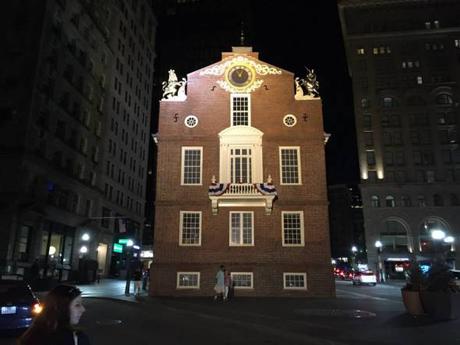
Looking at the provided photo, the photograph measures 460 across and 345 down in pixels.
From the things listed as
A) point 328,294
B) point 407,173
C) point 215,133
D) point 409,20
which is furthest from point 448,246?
point 215,133

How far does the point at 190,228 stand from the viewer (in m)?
28.4

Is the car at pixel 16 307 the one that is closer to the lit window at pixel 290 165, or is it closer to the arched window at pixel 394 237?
the lit window at pixel 290 165

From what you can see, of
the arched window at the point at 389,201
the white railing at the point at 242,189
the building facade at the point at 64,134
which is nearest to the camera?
the white railing at the point at 242,189

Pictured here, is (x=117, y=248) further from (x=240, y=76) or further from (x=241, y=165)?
(x=240, y=76)

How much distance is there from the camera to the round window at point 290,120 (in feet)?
99.0

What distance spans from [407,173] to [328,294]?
54.9 m

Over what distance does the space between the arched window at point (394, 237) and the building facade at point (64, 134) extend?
143 feet

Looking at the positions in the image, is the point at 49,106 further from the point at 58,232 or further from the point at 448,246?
the point at 448,246

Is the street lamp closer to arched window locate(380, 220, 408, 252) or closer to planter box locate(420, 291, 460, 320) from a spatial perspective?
planter box locate(420, 291, 460, 320)

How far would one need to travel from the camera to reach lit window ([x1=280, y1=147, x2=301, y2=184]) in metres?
29.2

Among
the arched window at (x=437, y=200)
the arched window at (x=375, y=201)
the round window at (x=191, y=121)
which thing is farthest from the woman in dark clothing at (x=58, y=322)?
the arched window at (x=437, y=200)

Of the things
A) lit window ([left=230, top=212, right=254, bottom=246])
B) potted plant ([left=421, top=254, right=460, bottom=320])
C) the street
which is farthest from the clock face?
potted plant ([left=421, top=254, right=460, bottom=320])

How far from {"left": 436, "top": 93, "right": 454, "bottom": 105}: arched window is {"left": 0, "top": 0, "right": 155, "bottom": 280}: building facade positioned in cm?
5687

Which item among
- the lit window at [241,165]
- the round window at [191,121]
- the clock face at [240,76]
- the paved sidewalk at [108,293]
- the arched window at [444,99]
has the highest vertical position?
the arched window at [444,99]
